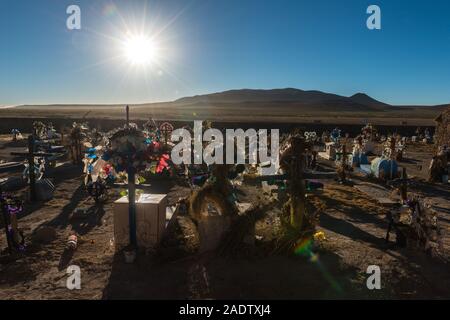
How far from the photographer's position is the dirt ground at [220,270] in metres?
7.01

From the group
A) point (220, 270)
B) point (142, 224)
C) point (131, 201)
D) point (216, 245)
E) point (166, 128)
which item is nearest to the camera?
point (220, 270)

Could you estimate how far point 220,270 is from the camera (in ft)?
25.8

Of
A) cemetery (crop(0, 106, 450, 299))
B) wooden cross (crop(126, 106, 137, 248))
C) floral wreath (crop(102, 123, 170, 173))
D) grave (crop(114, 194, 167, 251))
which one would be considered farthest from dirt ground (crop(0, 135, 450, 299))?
floral wreath (crop(102, 123, 170, 173))

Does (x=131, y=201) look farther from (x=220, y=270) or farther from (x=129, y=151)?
(x=220, y=270)

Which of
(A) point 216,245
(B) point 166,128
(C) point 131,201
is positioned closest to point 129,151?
(C) point 131,201

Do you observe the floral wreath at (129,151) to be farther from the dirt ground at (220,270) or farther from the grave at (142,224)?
the dirt ground at (220,270)

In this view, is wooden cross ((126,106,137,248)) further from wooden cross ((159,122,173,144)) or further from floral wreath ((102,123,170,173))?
wooden cross ((159,122,173,144))

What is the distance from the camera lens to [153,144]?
29.9 feet

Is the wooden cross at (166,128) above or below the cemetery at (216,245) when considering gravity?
above

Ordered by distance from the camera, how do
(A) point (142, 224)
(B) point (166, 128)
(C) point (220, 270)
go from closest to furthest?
(C) point (220, 270) < (A) point (142, 224) < (B) point (166, 128)

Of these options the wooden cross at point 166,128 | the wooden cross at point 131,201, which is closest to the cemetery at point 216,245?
the wooden cross at point 131,201

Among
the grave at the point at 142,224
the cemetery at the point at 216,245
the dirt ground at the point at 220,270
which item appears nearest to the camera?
the dirt ground at the point at 220,270
